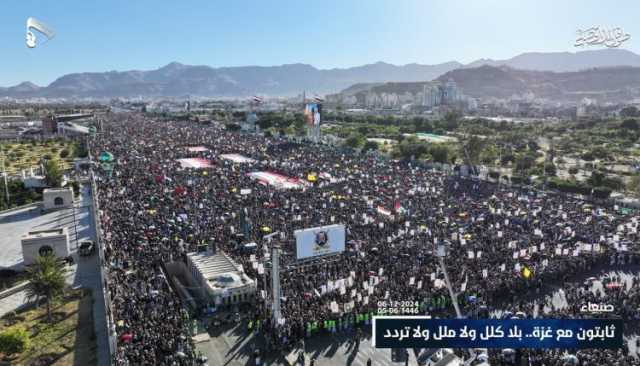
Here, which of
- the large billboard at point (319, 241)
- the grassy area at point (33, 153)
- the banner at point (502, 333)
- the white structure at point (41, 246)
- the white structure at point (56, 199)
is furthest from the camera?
the grassy area at point (33, 153)

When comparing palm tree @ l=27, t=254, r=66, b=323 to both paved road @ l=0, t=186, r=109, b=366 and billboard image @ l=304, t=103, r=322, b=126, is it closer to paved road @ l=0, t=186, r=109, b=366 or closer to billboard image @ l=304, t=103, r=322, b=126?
paved road @ l=0, t=186, r=109, b=366

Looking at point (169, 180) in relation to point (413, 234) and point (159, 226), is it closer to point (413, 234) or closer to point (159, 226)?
point (159, 226)

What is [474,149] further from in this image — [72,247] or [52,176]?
[52,176]

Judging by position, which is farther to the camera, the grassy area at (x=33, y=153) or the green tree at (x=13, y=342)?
the grassy area at (x=33, y=153)

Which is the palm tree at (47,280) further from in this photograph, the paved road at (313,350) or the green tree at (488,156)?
the green tree at (488,156)

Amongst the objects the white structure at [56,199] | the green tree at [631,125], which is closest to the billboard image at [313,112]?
the white structure at [56,199]
